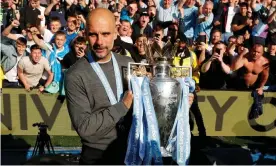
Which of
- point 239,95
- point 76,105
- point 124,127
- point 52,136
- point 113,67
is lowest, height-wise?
point 52,136

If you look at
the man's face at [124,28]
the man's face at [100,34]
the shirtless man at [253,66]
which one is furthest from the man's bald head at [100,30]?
the shirtless man at [253,66]

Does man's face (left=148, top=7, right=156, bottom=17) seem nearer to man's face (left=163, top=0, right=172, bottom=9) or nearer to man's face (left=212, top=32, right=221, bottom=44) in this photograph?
Answer: man's face (left=163, top=0, right=172, bottom=9)

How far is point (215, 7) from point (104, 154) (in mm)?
7373

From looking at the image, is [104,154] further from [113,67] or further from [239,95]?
[239,95]

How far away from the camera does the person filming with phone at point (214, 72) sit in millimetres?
7168

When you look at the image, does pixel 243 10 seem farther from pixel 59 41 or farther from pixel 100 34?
pixel 100 34

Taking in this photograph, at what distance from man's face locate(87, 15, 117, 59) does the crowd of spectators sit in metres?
3.00

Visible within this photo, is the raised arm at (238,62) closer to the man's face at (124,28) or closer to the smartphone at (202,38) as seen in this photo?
the smartphone at (202,38)

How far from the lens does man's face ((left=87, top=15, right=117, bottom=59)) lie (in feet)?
8.57

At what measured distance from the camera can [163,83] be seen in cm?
275

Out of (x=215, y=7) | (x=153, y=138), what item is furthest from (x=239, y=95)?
(x=153, y=138)

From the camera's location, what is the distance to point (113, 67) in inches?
111

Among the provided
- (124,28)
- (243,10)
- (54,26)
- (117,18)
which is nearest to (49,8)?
(54,26)

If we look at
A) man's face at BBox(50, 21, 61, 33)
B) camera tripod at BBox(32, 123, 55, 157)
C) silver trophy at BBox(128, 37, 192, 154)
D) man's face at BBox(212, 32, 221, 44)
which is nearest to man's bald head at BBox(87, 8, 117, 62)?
silver trophy at BBox(128, 37, 192, 154)
